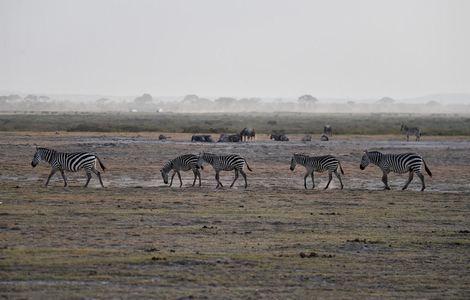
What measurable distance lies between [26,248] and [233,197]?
8.42 metres

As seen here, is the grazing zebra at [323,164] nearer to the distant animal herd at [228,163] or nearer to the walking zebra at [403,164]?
the distant animal herd at [228,163]

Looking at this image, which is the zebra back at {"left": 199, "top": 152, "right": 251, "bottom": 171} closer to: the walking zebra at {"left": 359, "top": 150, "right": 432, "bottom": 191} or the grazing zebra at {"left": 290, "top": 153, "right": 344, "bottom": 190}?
the grazing zebra at {"left": 290, "top": 153, "right": 344, "bottom": 190}

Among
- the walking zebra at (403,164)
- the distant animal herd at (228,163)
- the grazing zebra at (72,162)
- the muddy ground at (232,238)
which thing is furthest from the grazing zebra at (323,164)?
the grazing zebra at (72,162)

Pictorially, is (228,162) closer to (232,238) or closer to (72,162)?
(72,162)

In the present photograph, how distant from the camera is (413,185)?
24.0 metres

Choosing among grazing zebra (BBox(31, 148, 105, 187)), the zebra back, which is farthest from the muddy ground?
the zebra back

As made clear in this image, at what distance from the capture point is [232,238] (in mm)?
13781

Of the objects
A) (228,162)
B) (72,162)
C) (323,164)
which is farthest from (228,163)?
(72,162)

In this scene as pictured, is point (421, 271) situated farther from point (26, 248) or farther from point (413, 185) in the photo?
point (413, 185)

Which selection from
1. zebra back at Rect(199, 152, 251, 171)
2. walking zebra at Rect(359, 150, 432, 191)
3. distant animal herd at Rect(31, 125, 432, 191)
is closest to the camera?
distant animal herd at Rect(31, 125, 432, 191)

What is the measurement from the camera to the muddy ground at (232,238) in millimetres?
10148

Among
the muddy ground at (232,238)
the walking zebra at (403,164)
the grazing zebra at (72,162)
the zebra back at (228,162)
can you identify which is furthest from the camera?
the zebra back at (228,162)

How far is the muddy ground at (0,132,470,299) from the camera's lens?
33.3ft

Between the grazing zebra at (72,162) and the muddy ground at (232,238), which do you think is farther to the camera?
the grazing zebra at (72,162)
